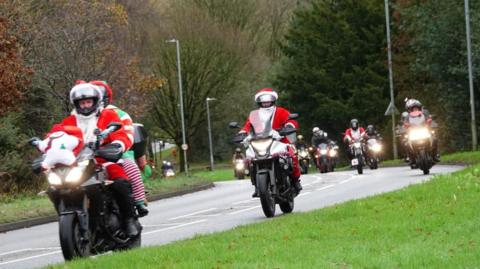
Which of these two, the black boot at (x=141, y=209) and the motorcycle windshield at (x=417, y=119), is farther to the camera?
the motorcycle windshield at (x=417, y=119)

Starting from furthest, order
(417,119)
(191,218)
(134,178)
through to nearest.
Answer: (417,119) → (191,218) → (134,178)

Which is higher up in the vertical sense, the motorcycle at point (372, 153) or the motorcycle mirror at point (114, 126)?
the motorcycle mirror at point (114, 126)

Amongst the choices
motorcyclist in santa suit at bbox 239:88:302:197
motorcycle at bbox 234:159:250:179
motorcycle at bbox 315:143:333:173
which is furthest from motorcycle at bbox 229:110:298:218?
motorcycle at bbox 234:159:250:179

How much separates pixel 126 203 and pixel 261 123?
18.4 ft

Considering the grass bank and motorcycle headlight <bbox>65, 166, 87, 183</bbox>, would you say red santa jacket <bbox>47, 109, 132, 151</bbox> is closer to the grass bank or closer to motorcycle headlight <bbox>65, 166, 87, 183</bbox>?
motorcycle headlight <bbox>65, 166, 87, 183</bbox>

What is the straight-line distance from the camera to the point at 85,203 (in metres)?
11.2

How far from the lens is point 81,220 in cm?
1113

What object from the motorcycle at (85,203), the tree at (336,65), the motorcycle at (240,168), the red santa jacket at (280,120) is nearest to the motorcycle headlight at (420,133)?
the red santa jacket at (280,120)

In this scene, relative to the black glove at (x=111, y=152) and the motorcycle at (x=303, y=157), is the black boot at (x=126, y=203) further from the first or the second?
the motorcycle at (x=303, y=157)

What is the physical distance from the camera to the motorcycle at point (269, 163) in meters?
16.7

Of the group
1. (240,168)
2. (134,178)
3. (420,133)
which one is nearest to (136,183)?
(134,178)

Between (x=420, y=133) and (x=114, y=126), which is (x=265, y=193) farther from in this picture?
(x=420, y=133)

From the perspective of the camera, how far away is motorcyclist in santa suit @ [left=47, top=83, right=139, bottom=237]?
1198cm

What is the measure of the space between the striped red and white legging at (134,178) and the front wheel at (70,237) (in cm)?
139
